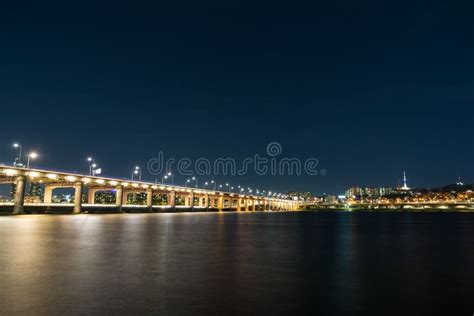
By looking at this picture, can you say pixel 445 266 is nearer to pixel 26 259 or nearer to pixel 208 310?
pixel 208 310

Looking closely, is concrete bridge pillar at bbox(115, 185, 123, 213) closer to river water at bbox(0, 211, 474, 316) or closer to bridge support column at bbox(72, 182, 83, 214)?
bridge support column at bbox(72, 182, 83, 214)

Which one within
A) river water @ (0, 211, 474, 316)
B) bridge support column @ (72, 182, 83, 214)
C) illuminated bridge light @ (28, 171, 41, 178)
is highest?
illuminated bridge light @ (28, 171, 41, 178)

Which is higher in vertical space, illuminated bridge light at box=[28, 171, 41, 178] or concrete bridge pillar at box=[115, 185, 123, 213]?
illuminated bridge light at box=[28, 171, 41, 178]

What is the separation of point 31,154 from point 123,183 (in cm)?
3779

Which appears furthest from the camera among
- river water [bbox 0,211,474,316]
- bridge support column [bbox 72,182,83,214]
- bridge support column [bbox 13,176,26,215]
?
bridge support column [bbox 72,182,83,214]

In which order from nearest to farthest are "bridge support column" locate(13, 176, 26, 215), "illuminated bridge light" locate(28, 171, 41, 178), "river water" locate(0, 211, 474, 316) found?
"river water" locate(0, 211, 474, 316)
"bridge support column" locate(13, 176, 26, 215)
"illuminated bridge light" locate(28, 171, 41, 178)

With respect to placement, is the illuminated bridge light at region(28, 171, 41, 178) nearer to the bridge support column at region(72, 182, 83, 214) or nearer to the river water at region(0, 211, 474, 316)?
the bridge support column at region(72, 182, 83, 214)

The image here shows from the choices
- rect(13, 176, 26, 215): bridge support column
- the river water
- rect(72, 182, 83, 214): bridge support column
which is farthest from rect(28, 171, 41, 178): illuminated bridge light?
the river water

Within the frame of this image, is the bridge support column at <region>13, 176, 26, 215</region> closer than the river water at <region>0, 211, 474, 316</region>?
No

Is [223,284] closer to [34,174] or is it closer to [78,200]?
[34,174]

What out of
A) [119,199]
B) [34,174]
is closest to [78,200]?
[34,174]

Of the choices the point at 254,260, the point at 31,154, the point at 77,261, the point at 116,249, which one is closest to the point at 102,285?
the point at 77,261

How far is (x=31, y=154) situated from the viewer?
76375mm

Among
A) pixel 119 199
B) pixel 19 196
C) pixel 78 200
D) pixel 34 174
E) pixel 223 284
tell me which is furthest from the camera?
pixel 119 199
